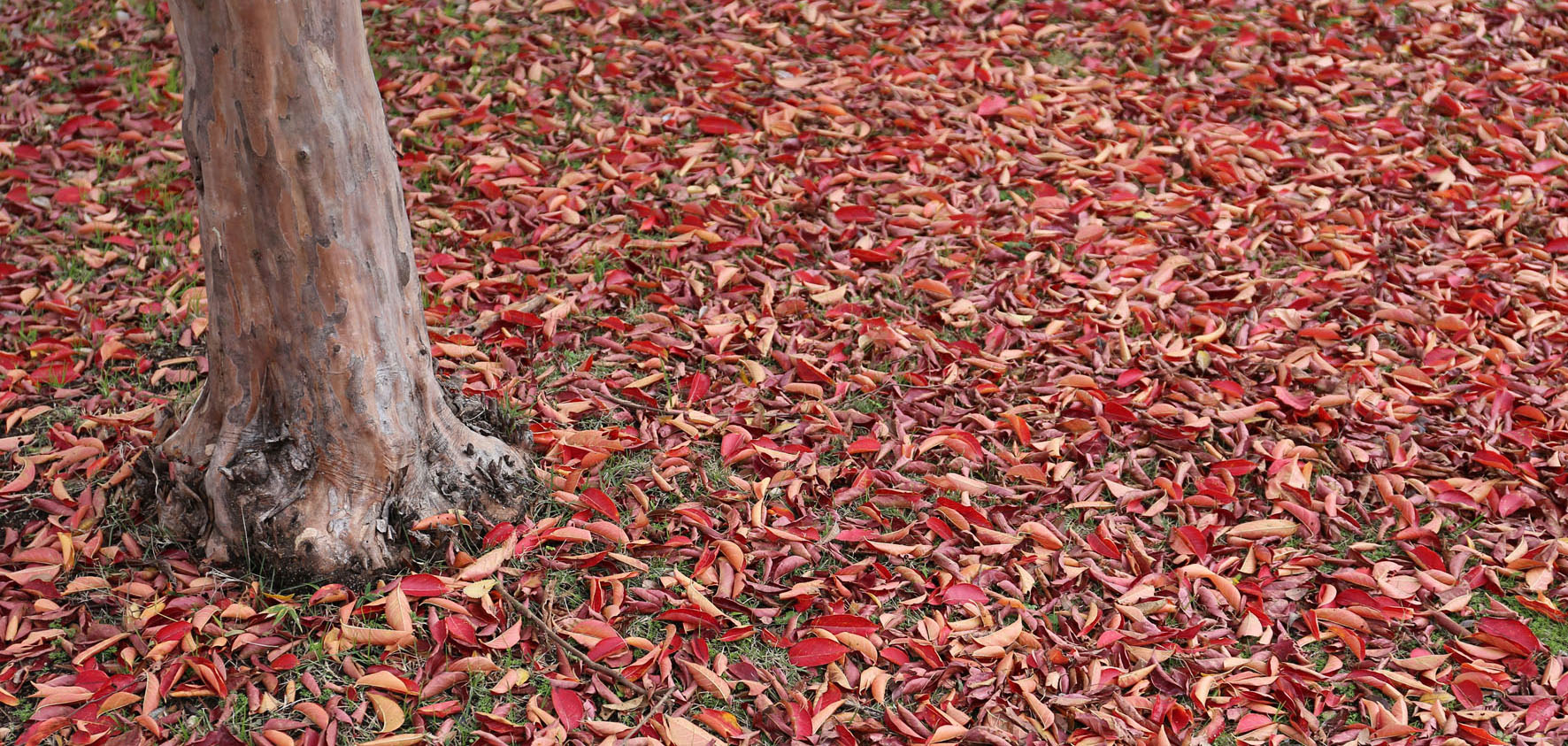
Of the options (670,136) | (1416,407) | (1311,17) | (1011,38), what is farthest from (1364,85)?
(670,136)

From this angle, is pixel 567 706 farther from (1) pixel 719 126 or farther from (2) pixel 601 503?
(1) pixel 719 126

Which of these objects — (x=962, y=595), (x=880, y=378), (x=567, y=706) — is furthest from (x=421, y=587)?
(x=880, y=378)

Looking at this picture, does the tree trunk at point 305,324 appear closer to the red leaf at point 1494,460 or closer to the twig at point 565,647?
the twig at point 565,647

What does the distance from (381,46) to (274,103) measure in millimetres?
2672

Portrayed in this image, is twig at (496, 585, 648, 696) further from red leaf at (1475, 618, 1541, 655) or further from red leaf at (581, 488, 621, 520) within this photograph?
red leaf at (1475, 618, 1541, 655)

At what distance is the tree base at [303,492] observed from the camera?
2512mm

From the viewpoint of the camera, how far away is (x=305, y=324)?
7.82ft

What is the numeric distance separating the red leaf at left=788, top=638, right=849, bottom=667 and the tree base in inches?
30.7

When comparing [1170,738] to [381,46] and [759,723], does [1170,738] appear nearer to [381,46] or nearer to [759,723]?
[759,723]

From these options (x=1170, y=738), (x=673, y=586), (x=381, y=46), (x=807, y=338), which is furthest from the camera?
(x=381, y=46)

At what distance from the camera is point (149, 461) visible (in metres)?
2.66

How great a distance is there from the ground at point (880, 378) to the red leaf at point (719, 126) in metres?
0.02

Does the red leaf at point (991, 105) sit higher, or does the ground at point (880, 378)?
the red leaf at point (991, 105)

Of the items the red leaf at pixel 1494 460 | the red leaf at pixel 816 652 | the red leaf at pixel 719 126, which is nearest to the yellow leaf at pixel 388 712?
the red leaf at pixel 816 652
